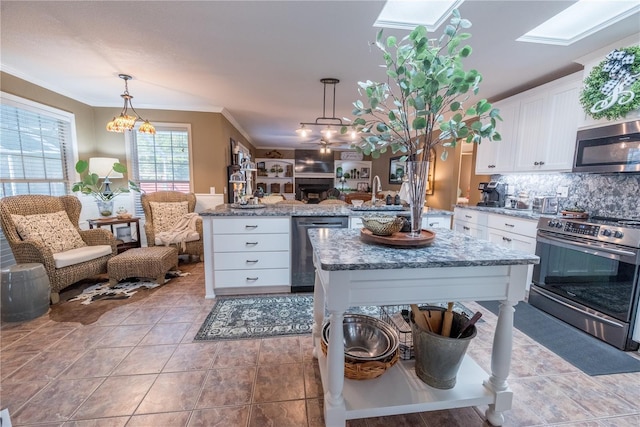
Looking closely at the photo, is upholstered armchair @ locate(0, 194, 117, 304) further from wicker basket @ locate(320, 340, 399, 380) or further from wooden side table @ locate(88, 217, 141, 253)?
wicker basket @ locate(320, 340, 399, 380)

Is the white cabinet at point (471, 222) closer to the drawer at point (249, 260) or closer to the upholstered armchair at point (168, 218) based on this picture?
the drawer at point (249, 260)

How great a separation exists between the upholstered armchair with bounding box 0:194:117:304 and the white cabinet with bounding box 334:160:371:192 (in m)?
7.06

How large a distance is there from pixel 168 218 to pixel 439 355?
153 inches

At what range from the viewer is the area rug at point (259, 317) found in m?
2.17

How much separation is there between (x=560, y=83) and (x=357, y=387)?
343 cm

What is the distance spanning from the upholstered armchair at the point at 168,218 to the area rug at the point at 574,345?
3694 mm

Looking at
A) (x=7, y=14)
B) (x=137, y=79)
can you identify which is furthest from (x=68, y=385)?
(x=137, y=79)

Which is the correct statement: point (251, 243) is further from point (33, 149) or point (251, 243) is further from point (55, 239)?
point (33, 149)

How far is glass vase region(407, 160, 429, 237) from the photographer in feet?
4.58

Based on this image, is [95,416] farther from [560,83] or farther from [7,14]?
[560,83]

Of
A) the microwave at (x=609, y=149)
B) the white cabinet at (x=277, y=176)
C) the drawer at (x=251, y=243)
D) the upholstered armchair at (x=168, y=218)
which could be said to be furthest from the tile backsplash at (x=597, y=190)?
the white cabinet at (x=277, y=176)

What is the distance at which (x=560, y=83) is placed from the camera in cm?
280

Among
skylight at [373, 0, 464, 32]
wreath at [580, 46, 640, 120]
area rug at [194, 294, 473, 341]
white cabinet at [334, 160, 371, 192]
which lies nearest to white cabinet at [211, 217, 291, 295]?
area rug at [194, 294, 473, 341]

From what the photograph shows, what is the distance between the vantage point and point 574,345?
2057 millimetres
